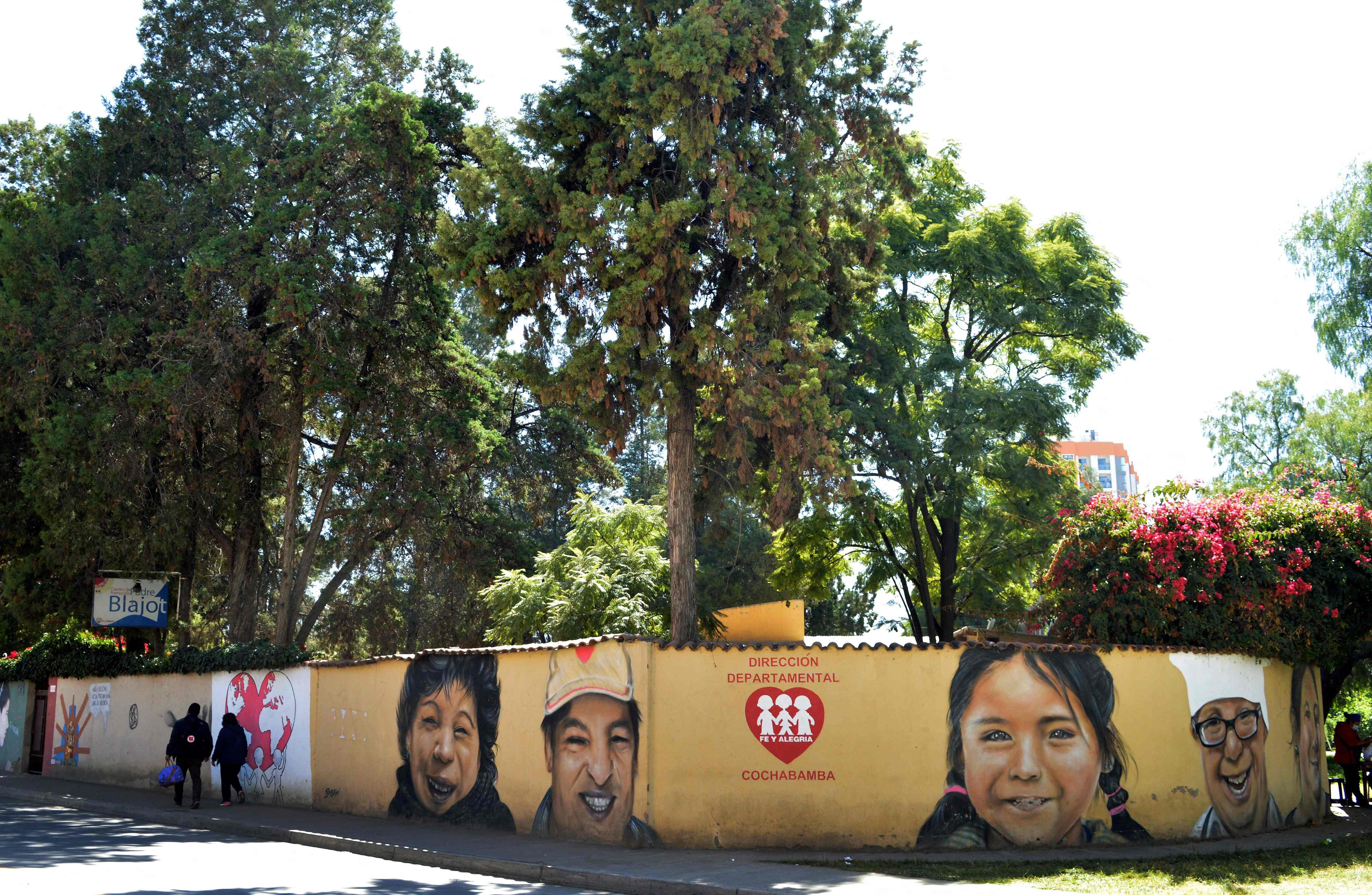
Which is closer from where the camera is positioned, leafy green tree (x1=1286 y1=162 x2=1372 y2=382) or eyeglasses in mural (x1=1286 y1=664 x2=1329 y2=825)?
eyeglasses in mural (x1=1286 y1=664 x2=1329 y2=825)

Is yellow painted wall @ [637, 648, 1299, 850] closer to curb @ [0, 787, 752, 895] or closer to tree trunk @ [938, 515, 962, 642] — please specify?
curb @ [0, 787, 752, 895]

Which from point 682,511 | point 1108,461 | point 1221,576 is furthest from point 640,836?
point 1108,461

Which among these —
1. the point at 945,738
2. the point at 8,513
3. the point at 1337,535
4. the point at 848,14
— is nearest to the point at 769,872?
the point at 945,738

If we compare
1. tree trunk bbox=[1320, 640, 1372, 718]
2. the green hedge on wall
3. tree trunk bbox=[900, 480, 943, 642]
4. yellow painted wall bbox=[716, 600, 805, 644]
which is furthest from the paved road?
tree trunk bbox=[900, 480, 943, 642]

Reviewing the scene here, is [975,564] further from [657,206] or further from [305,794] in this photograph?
[305,794]

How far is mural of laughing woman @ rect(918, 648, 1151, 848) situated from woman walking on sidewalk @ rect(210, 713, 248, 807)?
12.1m

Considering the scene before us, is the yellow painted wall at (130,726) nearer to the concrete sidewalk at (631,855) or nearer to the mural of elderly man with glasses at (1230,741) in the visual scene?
the concrete sidewalk at (631,855)

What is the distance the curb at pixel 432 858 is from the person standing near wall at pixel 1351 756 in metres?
13.6

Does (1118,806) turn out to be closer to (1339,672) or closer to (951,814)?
(951,814)

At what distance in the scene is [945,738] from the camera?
41.2 feet

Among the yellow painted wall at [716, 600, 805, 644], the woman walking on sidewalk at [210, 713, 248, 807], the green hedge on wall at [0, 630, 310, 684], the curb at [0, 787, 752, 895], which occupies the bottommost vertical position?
the curb at [0, 787, 752, 895]

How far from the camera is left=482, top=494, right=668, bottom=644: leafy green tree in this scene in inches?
826

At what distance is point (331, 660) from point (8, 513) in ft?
46.0

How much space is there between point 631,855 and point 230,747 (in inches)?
374
